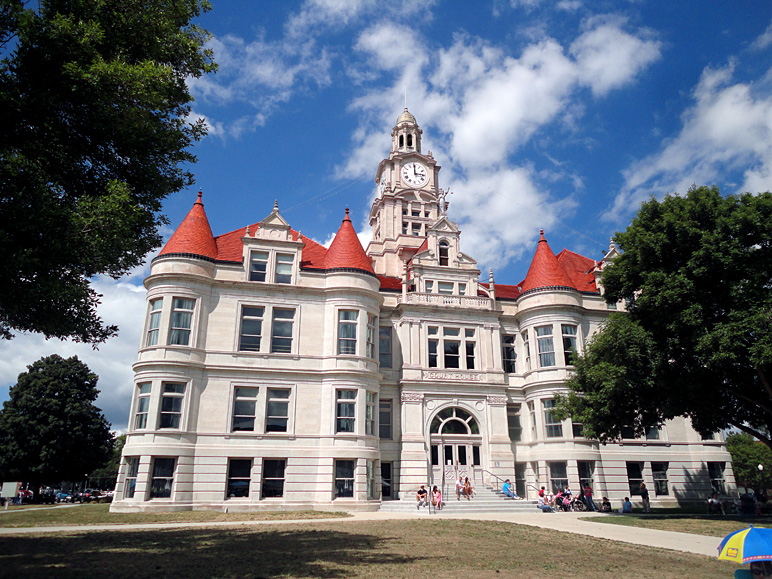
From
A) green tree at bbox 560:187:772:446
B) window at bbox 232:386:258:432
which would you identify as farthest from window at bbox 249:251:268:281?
green tree at bbox 560:187:772:446

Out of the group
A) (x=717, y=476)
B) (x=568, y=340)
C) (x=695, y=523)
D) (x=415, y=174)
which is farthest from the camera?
(x=415, y=174)

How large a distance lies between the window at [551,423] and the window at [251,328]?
18085 mm

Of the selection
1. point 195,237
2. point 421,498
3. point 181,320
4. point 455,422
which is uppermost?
point 195,237

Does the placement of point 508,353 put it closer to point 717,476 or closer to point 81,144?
point 717,476

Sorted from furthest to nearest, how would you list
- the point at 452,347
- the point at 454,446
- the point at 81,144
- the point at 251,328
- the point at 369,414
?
the point at 452,347 → the point at 454,446 → the point at 251,328 → the point at 369,414 → the point at 81,144

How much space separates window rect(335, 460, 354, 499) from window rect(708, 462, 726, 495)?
24.0 m

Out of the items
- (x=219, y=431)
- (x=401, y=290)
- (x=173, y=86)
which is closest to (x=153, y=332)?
(x=219, y=431)

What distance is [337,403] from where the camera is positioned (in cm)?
3078

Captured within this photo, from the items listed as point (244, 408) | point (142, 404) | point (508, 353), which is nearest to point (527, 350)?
point (508, 353)

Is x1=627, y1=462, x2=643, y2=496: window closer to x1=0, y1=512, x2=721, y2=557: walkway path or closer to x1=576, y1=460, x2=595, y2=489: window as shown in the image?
x1=576, y1=460, x2=595, y2=489: window

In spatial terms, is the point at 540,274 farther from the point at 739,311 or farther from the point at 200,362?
the point at 200,362

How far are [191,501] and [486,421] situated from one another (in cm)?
1768

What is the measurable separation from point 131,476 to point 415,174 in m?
33.4

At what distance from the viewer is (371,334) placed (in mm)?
33250
